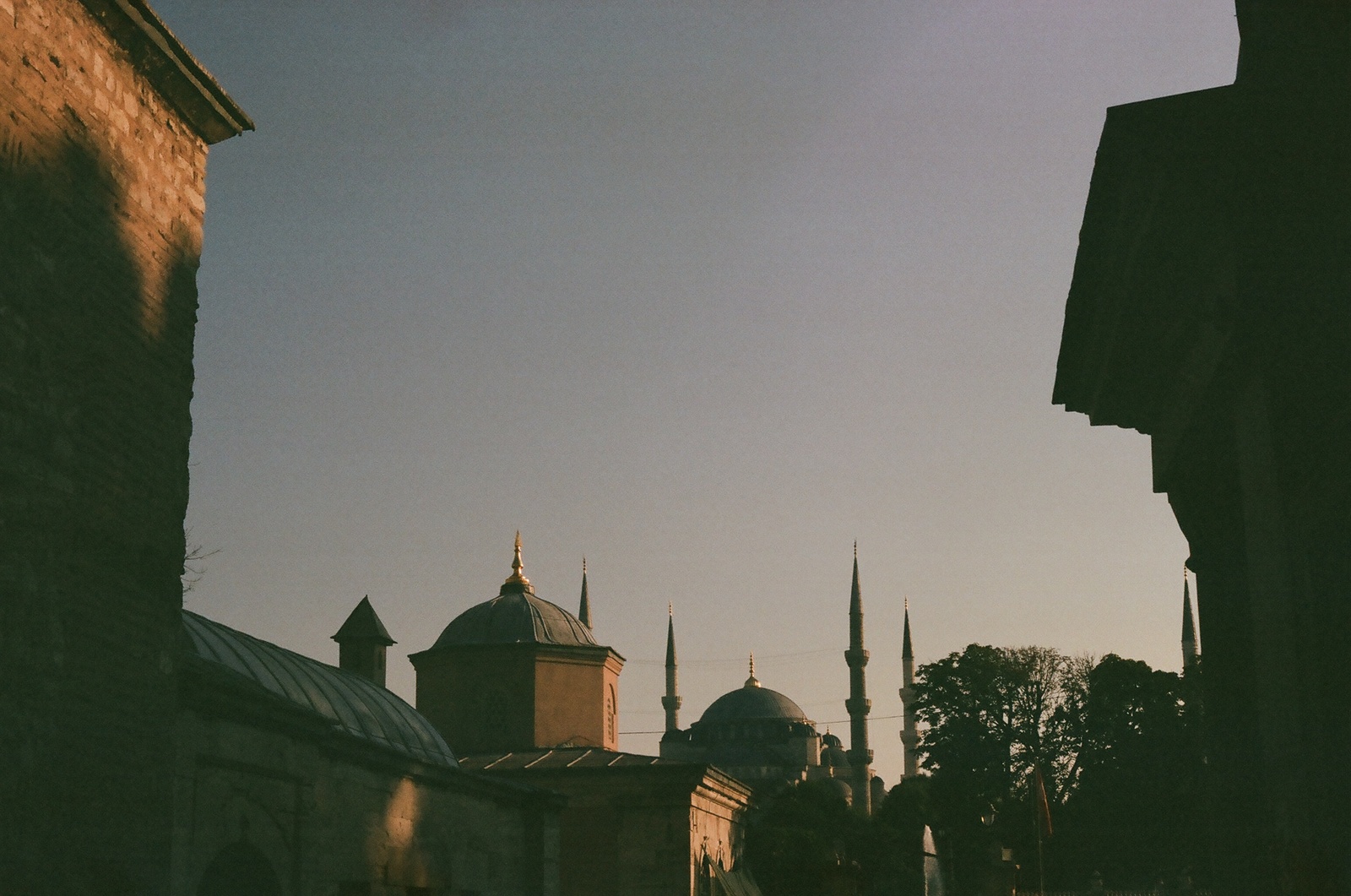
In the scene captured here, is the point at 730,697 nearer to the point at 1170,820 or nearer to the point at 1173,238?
the point at 1170,820

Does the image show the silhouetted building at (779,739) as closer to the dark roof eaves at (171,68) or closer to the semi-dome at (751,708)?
A: the semi-dome at (751,708)

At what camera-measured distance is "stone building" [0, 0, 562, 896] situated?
25.8 ft

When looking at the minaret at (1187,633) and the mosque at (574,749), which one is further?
the minaret at (1187,633)

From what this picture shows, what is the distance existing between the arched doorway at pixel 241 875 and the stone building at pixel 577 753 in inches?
818

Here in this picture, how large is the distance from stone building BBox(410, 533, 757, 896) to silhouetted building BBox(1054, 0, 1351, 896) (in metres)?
28.4

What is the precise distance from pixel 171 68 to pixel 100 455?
280cm

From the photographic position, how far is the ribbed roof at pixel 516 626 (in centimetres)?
4044

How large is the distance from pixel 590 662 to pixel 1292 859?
116 feet

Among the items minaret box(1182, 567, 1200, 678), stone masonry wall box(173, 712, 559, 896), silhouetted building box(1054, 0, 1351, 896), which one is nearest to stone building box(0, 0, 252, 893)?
stone masonry wall box(173, 712, 559, 896)

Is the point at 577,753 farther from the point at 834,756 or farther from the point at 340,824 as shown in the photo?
the point at 834,756

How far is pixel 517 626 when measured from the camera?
40.7 meters

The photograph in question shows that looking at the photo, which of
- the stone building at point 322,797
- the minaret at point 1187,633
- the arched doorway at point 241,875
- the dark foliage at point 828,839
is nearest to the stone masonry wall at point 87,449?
the stone building at point 322,797

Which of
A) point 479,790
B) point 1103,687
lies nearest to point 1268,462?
point 479,790

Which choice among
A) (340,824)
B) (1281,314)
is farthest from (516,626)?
(1281,314)
